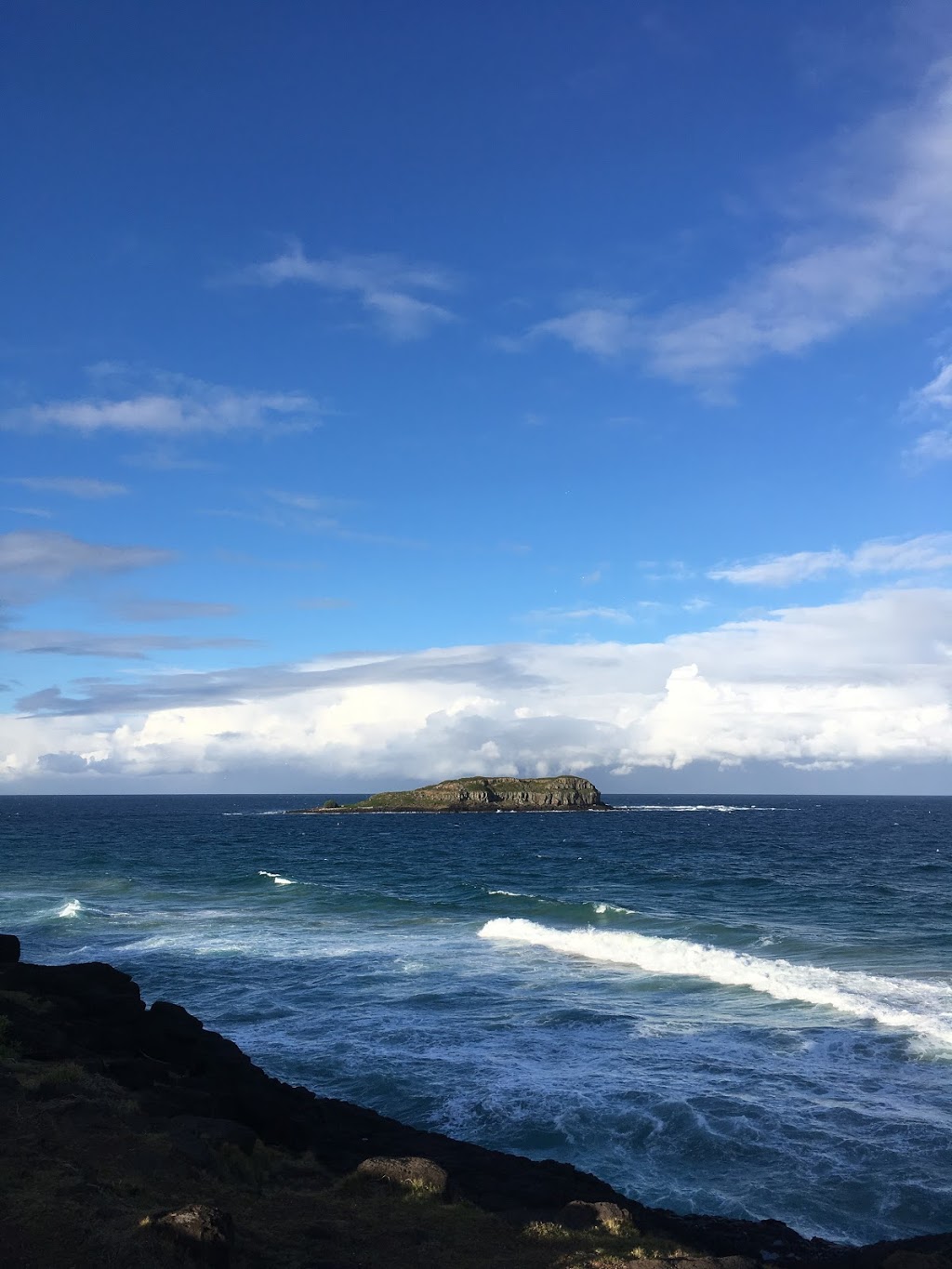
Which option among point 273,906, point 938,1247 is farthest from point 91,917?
point 938,1247

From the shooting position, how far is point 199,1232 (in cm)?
924

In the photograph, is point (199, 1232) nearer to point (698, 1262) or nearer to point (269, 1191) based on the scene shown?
point (269, 1191)

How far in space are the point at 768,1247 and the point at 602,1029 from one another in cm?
1192

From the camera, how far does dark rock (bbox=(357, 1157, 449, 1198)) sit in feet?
42.3

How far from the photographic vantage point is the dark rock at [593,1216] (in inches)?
475

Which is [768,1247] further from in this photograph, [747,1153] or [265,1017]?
[265,1017]

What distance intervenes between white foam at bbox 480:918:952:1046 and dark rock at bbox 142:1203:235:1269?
790 inches

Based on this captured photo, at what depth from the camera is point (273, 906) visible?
49781 millimetres

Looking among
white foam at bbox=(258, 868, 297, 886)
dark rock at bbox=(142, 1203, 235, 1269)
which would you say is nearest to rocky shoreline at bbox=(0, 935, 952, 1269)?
dark rock at bbox=(142, 1203, 235, 1269)

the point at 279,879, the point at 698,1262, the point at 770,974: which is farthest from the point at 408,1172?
the point at 279,879

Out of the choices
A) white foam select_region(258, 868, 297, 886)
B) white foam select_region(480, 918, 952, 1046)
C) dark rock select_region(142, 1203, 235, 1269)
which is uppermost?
dark rock select_region(142, 1203, 235, 1269)

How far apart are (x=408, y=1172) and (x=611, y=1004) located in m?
16.1

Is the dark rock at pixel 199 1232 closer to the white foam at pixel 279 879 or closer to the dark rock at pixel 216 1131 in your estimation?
the dark rock at pixel 216 1131

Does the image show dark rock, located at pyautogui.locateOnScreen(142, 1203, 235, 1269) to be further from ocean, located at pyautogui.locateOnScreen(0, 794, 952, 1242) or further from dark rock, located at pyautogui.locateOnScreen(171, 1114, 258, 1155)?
ocean, located at pyautogui.locateOnScreen(0, 794, 952, 1242)
